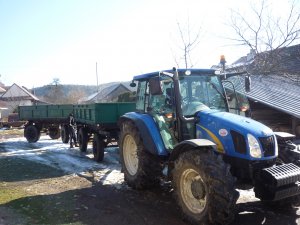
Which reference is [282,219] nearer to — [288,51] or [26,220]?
[26,220]

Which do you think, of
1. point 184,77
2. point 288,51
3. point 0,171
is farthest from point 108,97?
point 184,77

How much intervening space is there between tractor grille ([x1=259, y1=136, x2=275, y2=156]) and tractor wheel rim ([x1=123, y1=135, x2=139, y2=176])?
3.07 m

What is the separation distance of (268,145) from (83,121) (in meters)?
8.02

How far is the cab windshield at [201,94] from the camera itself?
6.13m

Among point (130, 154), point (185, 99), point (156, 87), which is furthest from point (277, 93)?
point (156, 87)

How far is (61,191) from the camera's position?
7.35 m

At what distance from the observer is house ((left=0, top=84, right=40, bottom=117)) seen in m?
54.8

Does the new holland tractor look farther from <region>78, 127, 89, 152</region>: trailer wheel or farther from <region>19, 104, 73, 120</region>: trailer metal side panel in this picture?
<region>19, 104, 73, 120</region>: trailer metal side panel

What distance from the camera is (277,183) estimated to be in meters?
4.80

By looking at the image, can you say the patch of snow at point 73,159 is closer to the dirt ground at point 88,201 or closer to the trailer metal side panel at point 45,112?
the dirt ground at point 88,201

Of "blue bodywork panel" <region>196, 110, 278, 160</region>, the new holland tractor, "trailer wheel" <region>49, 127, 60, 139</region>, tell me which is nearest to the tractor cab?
the new holland tractor

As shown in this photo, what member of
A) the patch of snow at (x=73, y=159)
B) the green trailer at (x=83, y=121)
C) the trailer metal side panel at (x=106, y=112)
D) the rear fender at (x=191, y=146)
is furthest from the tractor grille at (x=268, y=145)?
the trailer metal side panel at (x=106, y=112)

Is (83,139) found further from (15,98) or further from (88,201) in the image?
(15,98)

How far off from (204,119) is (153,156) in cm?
138
